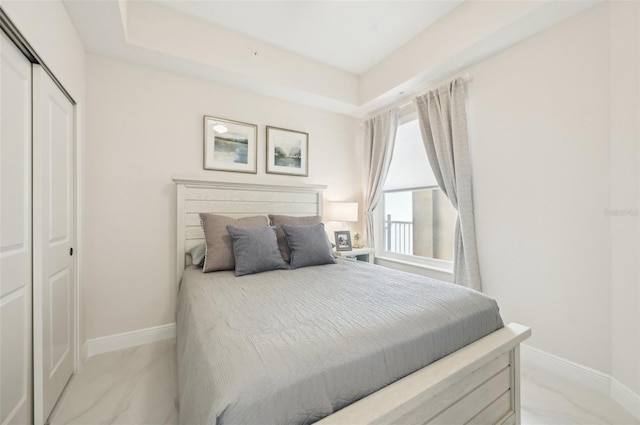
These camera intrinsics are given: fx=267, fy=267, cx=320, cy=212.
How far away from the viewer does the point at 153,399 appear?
5.44 feet

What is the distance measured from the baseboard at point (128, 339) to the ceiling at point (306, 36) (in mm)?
2424

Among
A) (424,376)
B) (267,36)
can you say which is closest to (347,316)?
(424,376)

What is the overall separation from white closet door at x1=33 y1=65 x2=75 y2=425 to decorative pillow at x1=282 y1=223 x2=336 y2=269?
60.2 inches

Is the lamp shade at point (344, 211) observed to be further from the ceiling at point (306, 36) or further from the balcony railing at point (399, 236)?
the ceiling at point (306, 36)

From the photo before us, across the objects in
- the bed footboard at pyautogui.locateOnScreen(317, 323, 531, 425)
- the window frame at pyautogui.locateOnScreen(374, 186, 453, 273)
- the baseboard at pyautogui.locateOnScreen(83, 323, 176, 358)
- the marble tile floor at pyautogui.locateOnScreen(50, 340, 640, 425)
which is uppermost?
the window frame at pyautogui.locateOnScreen(374, 186, 453, 273)

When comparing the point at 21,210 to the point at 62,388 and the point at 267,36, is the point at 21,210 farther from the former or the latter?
the point at 267,36

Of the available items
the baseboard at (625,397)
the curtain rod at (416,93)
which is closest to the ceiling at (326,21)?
the curtain rod at (416,93)

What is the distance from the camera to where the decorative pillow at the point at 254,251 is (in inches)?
82.8

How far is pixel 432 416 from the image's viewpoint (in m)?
1.05

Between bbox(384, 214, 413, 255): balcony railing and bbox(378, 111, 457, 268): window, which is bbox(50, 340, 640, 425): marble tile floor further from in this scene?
bbox(384, 214, 413, 255): balcony railing

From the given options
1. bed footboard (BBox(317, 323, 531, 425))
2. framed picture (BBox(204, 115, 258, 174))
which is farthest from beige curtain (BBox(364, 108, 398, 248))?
bed footboard (BBox(317, 323, 531, 425))

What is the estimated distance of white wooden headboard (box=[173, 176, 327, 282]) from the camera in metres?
2.50

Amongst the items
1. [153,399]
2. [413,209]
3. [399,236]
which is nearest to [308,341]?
[153,399]

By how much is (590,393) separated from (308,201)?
2779 millimetres
